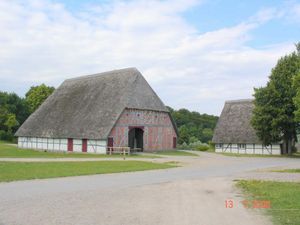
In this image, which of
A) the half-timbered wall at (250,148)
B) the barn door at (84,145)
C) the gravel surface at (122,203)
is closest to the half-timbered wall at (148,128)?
the barn door at (84,145)

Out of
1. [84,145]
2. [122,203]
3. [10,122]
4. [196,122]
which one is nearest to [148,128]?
[84,145]

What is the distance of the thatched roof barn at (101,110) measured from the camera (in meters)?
43.6

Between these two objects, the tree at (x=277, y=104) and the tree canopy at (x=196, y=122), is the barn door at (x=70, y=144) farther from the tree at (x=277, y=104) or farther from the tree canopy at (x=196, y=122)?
the tree canopy at (x=196, y=122)

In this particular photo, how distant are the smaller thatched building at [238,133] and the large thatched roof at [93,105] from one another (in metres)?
10.7

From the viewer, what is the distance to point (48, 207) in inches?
443

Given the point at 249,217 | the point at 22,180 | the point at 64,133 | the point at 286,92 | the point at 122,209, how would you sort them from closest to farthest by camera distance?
1. the point at 249,217
2. the point at 122,209
3. the point at 22,180
4. the point at 286,92
5. the point at 64,133

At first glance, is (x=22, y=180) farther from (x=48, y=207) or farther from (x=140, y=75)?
(x=140, y=75)

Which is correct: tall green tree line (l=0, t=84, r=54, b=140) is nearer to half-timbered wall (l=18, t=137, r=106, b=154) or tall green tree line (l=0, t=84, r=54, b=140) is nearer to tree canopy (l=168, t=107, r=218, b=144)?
half-timbered wall (l=18, t=137, r=106, b=154)

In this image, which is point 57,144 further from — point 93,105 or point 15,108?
point 15,108

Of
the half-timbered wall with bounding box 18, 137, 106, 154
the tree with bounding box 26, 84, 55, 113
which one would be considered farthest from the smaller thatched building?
the tree with bounding box 26, 84, 55, 113

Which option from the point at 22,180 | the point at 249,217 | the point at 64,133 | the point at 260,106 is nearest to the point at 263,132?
the point at 260,106

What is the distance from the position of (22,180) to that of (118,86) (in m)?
30.5

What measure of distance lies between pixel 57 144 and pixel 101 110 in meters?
7.57

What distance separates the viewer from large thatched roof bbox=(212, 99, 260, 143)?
170ft
